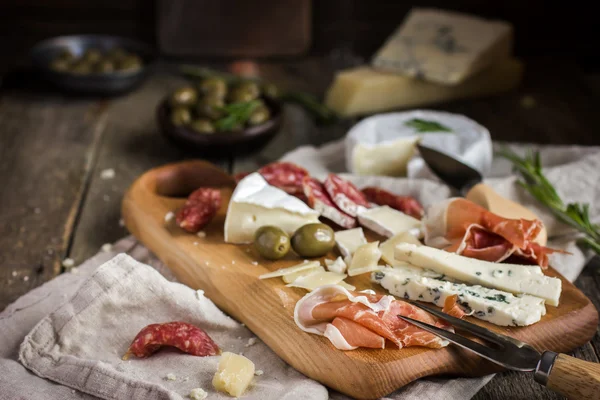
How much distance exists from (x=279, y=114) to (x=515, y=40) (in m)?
1.71

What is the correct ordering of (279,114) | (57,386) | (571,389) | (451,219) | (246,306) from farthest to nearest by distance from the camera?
1. (279,114)
2. (451,219)
3. (246,306)
4. (57,386)
5. (571,389)

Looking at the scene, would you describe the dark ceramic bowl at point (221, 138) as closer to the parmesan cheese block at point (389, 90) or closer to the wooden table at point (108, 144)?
the wooden table at point (108, 144)

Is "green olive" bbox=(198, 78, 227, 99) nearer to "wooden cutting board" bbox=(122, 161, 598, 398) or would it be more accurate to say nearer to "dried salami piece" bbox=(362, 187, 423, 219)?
"wooden cutting board" bbox=(122, 161, 598, 398)

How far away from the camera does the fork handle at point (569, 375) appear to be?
1.23 meters

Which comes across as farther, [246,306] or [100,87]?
[100,87]

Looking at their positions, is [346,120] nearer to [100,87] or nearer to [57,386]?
[100,87]

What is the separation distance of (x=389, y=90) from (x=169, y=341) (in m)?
1.75

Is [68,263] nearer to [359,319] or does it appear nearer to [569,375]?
[359,319]

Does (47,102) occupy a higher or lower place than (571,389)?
lower

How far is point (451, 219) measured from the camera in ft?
5.70

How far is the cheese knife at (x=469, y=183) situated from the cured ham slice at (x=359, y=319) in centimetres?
55

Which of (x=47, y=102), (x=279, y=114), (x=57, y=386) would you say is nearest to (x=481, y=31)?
(x=279, y=114)

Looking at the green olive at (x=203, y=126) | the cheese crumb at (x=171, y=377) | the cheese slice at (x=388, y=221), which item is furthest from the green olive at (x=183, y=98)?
the cheese crumb at (x=171, y=377)

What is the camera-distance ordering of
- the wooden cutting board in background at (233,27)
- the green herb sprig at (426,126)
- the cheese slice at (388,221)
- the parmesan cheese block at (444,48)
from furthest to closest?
1. the wooden cutting board in background at (233,27)
2. the parmesan cheese block at (444,48)
3. the green herb sprig at (426,126)
4. the cheese slice at (388,221)
